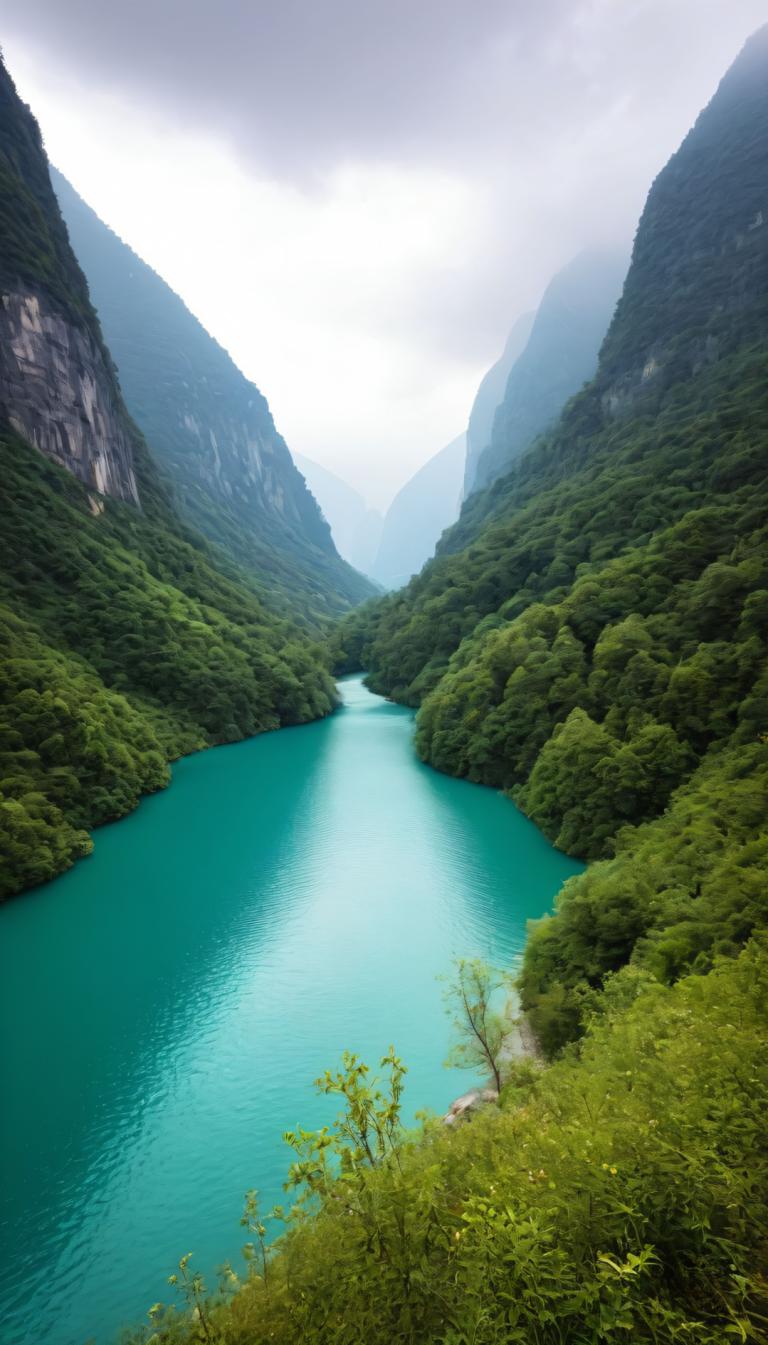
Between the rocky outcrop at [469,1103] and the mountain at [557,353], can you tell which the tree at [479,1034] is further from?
the mountain at [557,353]

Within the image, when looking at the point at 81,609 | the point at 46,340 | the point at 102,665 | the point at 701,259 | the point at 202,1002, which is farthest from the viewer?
the point at 701,259

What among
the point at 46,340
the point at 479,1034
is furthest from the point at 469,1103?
the point at 46,340

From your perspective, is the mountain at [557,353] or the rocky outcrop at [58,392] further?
the mountain at [557,353]

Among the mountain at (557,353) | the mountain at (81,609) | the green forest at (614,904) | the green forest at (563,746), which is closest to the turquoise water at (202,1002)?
the green forest at (563,746)

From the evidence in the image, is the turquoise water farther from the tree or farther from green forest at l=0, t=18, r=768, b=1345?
green forest at l=0, t=18, r=768, b=1345

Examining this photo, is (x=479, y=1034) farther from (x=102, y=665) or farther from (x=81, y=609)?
(x=81, y=609)

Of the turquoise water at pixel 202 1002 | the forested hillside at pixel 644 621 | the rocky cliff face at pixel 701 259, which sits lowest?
the turquoise water at pixel 202 1002

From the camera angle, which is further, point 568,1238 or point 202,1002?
point 202,1002
